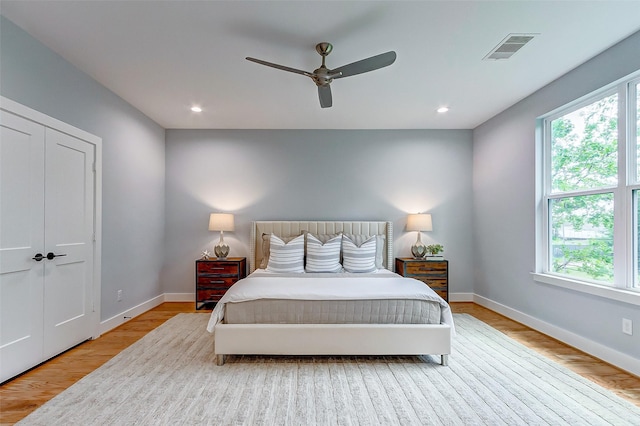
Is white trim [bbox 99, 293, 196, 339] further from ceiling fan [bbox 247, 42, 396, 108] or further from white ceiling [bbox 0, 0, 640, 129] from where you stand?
ceiling fan [bbox 247, 42, 396, 108]

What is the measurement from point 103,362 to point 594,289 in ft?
14.5

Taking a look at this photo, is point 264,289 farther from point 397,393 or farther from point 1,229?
point 1,229

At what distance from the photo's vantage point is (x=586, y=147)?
10.9ft

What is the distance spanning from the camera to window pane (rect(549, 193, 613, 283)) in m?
3.08

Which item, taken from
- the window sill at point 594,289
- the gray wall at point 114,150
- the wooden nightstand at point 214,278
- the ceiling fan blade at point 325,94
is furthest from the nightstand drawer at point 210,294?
the window sill at point 594,289

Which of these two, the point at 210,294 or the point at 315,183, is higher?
the point at 315,183

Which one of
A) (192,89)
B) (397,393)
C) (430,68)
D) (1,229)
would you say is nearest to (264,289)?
(397,393)

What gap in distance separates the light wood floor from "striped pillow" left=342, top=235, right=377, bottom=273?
5.28 ft

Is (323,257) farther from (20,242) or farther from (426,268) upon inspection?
(20,242)

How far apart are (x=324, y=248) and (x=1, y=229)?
323 centimetres

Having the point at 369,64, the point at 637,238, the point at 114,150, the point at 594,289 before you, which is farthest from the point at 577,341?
the point at 114,150

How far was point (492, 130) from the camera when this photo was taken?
484 centimetres

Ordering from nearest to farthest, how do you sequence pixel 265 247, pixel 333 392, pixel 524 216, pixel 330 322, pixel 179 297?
pixel 333 392
pixel 330 322
pixel 524 216
pixel 265 247
pixel 179 297

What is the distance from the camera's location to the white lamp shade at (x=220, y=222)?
498cm
